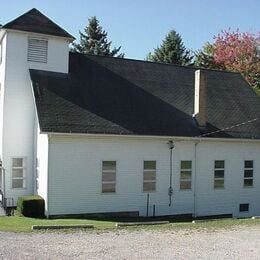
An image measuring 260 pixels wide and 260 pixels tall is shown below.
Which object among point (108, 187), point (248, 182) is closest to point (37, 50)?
point (108, 187)

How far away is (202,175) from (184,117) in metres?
3.61

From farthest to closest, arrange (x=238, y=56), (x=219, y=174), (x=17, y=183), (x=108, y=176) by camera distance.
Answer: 1. (x=238, y=56)
2. (x=219, y=174)
3. (x=17, y=183)
4. (x=108, y=176)

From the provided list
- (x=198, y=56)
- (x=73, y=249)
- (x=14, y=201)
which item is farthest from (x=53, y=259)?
(x=198, y=56)

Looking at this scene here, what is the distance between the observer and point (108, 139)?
2552 cm

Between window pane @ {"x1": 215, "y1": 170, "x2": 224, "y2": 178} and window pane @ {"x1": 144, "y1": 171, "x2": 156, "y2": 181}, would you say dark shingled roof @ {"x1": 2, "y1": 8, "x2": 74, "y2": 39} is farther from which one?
window pane @ {"x1": 215, "y1": 170, "x2": 224, "y2": 178}

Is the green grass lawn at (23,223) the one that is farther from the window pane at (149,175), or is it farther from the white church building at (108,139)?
the window pane at (149,175)

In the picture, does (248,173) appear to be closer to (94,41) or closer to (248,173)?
(248,173)

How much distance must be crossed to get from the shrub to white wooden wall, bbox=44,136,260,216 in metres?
0.53

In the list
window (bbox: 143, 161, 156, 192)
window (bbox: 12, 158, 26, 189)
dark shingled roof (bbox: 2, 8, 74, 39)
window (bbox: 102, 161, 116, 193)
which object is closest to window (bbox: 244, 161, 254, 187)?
window (bbox: 143, 161, 156, 192)

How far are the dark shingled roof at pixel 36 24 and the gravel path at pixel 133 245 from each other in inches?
538

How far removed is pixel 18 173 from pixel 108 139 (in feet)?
18.0

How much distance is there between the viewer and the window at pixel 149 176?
26.8m

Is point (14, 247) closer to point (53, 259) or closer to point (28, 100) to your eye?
point (53, 259)

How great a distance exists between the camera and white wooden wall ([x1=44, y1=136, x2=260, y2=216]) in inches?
960
